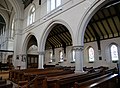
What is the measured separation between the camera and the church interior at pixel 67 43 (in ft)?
15.8

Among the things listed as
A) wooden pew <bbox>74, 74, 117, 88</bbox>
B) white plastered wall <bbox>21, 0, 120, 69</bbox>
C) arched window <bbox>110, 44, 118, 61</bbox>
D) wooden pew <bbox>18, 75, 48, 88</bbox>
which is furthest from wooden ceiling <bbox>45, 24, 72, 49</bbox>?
wooden pew <bbox>74, 74, 117, 88</bbox>

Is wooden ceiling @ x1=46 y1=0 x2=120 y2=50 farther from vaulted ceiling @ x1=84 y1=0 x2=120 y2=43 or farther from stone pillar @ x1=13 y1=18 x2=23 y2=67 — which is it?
stone pillar @ x1=13 y1=18 x2=23 y2=67

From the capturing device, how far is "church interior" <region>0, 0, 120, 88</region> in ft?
15.8

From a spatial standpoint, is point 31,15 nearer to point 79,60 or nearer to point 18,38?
point 18,38

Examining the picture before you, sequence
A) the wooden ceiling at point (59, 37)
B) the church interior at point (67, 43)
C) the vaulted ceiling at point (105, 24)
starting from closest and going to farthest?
the church interior at point (67, 43) < the vaulted ceiling at point (105, 24) < the wooden ceiling at point (59, 37)

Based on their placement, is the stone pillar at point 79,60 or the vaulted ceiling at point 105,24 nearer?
the stone pillar at point 79,60

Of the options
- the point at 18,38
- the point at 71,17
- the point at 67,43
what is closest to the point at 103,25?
the point at 71,17

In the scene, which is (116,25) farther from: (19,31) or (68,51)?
(19,31)

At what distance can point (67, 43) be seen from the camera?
1594 cm

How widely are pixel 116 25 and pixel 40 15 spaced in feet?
23.3

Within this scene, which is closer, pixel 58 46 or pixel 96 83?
pixel 96 83

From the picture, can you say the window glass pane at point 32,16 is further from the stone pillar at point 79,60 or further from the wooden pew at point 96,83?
the wooden pew at point 96,83

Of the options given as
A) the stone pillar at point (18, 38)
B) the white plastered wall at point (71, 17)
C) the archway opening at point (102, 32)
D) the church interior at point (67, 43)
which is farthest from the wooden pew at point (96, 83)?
the stone pillar at point (18, 38)

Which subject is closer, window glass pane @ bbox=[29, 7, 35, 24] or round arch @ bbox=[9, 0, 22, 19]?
window glass pane @ bbox=[29, 7, 35, 24]
